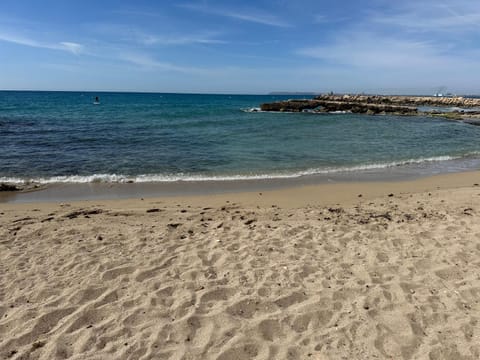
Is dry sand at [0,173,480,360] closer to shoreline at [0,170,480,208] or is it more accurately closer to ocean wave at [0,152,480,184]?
shoreline at [0,170,480,208]

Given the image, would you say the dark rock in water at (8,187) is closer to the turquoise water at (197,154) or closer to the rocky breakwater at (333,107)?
the turquoise water at (197,154)

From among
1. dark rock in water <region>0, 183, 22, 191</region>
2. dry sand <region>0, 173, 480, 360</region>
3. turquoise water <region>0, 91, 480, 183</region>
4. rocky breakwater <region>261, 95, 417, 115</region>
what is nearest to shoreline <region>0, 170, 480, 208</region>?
dark rock in water <region>0, 183, 22, 191</region>

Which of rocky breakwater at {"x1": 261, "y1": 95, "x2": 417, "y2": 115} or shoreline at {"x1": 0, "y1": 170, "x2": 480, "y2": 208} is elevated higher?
rocky breakwater at {"x1": 261, "y1": 95, "x2": 417, "y2": 115}

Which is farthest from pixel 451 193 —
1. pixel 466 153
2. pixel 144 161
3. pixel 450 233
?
pixel 144 161

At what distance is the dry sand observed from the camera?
307cm

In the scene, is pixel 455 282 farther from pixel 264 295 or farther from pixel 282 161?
pixel 282 161

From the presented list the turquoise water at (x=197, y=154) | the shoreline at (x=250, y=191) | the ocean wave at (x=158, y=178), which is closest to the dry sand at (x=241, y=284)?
the shoreline at (x=250, y=191)

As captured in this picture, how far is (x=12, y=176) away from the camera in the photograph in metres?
10.0

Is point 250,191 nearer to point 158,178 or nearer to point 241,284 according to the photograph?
point 158,178

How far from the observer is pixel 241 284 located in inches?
158

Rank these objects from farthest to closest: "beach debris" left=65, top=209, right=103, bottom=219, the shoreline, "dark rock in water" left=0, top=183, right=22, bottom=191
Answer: "dark rock in water" left=0, top=183, right=22, bottom=191
the shoreline
"beach debris" left=65, top=209, right=103, bottom=219

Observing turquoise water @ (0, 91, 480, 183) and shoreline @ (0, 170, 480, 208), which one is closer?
shoreline @ (0, 170, 480, 208)

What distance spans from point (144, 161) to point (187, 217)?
6315 mm

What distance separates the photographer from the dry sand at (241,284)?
307cm
